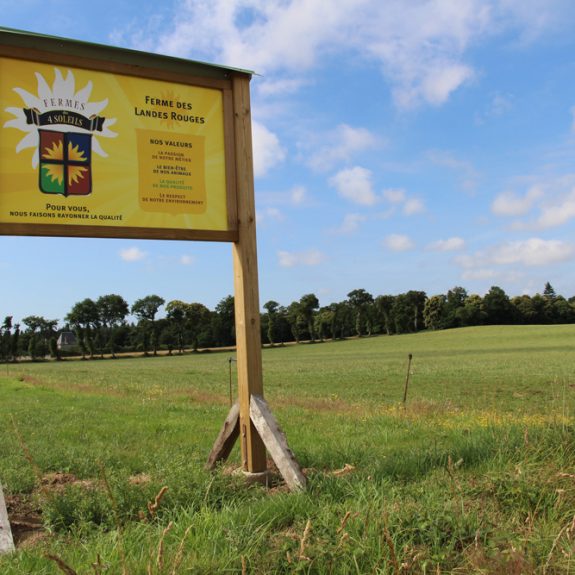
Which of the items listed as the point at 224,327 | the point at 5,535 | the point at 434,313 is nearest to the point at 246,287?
the point at 5,535

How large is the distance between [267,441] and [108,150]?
9.62 feet

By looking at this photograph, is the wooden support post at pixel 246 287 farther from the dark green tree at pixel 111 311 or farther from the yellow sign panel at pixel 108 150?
the dark green tree at pixel 111 311

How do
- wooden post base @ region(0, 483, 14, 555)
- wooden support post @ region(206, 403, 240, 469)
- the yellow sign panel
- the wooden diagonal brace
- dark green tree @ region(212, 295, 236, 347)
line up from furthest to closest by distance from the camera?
dark green tree @ region(212, 295, 236, 347), wooden support post @ region(206, 403, 240, 469), the yellow sign panel, the wooden diagonal brace, wooden post base @ region(0, 483, 14, 555)

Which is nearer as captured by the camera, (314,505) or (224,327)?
(314,505)

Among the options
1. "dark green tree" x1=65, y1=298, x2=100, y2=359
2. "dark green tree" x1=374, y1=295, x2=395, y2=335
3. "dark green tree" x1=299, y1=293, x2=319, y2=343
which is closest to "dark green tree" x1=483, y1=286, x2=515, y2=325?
"dark green tree" x1=374, y1=295, x2=395, y2=335

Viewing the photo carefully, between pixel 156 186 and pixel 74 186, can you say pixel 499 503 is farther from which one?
pixel 74 186

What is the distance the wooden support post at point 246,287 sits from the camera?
5.27 metres

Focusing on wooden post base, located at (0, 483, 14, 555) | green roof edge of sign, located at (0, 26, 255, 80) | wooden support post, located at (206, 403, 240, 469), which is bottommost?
wooden post base, located at (0, 483, 14, 555)

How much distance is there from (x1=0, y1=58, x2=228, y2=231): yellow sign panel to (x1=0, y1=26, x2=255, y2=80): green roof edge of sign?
151 millimetres

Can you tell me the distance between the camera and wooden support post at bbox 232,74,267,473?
5270 mm

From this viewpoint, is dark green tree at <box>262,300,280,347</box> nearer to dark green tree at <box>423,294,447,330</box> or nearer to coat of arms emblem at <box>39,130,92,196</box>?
dark green tree at <box>423,294,447,330</box>

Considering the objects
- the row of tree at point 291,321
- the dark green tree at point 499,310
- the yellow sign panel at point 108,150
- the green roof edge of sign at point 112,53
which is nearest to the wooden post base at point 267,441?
the yellow sign panel at point 108,150

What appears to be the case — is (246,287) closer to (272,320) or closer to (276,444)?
(276,444)

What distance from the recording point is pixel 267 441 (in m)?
4.99
